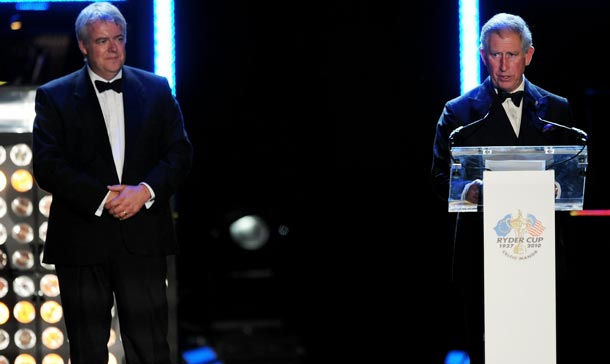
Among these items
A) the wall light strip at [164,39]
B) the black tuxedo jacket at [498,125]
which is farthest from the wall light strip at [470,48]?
the wall light strip at [164,39]

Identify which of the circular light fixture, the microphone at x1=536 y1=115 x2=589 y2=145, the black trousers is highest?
the microphone at x1=536 y1=115 x2=589 y2=145

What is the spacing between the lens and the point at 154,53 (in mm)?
4801

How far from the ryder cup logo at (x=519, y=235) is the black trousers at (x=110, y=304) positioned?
1257 millimetres

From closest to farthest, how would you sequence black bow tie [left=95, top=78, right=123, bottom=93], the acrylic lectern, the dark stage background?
1. the acrylic lectern
2. black bow tie [left=95, top=78, right=123, bottom=93]
3. the dark stage background

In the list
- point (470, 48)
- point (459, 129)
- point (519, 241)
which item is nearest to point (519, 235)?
point (519, 241)

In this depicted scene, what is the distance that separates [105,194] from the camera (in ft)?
11.4

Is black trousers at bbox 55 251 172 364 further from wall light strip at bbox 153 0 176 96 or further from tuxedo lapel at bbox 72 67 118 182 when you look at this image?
wall light strip at bbox 153 0 176 96

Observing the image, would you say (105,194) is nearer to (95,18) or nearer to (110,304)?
(110,304)

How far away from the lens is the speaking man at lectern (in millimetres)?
3656

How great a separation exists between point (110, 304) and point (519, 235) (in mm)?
1467

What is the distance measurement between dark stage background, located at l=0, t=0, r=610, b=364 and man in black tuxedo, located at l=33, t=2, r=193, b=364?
3.97 feet

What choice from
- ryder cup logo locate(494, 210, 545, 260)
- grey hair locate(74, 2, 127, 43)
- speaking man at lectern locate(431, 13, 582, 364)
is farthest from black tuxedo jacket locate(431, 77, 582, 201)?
grey hair locate(74, 2, 127, 43)

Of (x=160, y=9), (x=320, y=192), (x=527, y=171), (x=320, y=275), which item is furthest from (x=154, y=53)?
(x=527, y=171)

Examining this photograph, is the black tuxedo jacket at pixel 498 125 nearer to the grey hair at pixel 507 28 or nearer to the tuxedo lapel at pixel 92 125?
the grey hair at pixel 507 28
